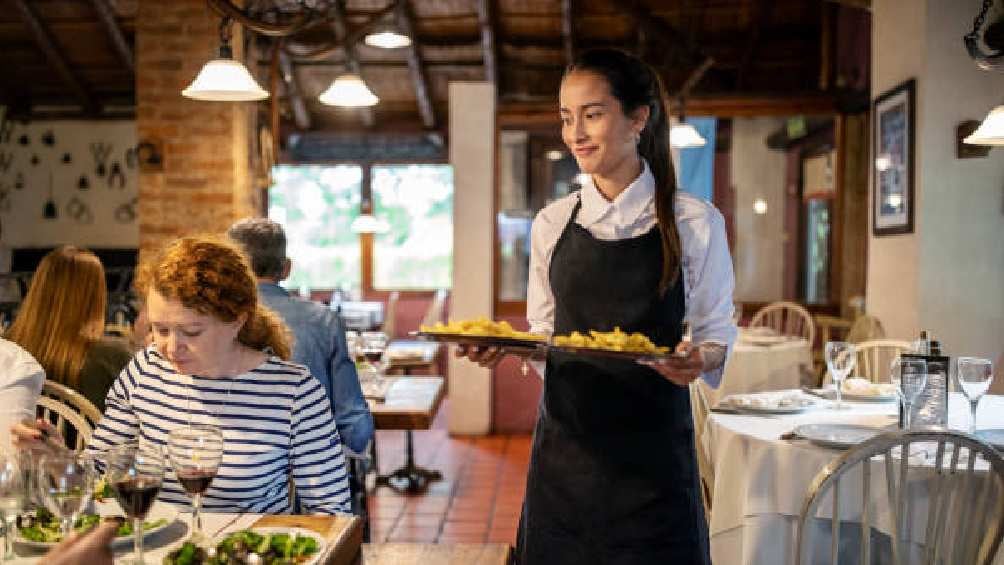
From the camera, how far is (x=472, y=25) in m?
9.77

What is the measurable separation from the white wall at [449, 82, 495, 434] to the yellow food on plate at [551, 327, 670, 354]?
16.0 feet

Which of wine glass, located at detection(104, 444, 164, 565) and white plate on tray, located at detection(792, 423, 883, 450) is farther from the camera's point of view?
white plate on tray, located at detection(792, 423, 883, 450)

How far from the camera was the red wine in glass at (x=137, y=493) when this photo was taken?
1421 millimetres

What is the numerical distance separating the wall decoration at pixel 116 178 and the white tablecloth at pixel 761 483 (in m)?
9.52

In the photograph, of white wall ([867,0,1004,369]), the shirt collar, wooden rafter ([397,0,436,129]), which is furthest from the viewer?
wooden rafter ([397,0,436,129])

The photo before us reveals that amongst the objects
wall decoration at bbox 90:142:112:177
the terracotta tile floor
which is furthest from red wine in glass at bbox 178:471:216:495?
wall decoration at bbox 90:142:112:177

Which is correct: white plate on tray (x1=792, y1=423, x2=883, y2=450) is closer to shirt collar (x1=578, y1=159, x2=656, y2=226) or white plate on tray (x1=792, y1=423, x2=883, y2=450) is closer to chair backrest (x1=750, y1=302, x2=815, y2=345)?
shirt collar (x1=578, y1=159, x2=656, y2=226)

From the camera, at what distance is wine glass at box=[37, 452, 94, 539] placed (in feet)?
4.56

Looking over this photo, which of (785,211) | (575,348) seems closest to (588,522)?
(575,348)

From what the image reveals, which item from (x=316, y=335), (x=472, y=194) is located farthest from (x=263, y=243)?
(x=472, y=194)

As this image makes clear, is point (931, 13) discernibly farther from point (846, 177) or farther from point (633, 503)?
point (633, 503)

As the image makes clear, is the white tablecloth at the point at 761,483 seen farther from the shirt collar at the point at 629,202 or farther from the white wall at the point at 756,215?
the white wall at the point at 756,215

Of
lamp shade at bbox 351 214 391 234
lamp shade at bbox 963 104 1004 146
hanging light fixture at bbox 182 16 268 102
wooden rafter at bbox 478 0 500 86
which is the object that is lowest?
lamp shade at bbox 351 214 391 234

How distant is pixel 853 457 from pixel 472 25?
8328mm
